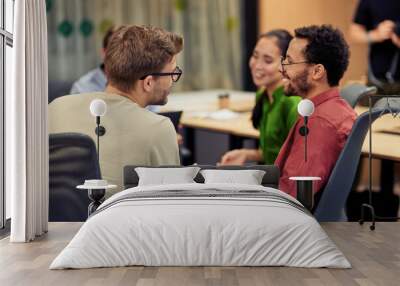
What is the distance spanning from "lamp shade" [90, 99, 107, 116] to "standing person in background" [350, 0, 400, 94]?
2.49 meters

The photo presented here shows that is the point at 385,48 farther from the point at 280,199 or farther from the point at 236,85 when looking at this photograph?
the point at 280,199

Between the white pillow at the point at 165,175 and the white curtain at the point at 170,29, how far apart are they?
2504 mm

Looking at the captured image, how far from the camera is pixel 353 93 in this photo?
5.46 meters

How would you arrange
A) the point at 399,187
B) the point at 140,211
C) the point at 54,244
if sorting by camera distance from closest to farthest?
the point at 140,211 → the point at 54,244 → the point at 399,187

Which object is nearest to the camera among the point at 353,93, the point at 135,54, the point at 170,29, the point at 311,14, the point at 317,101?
the point at 135,54

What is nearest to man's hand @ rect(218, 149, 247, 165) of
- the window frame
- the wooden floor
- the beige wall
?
the beige wall

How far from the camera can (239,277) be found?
3777 millimetres

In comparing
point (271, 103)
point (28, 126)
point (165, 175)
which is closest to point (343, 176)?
point (271, 103)

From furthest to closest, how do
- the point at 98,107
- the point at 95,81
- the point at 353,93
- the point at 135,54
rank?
the point at 95,81, the point at 353,93, the point at 135,54, the point at 98,107

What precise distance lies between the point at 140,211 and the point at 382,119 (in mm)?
1866

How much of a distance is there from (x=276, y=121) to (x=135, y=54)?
1005 millimetres

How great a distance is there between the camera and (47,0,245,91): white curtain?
7598mm

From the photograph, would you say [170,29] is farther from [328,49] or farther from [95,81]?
[328,49]

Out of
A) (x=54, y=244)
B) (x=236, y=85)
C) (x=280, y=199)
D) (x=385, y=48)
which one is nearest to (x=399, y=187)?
(x=385, y=48)
